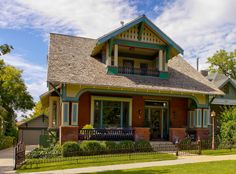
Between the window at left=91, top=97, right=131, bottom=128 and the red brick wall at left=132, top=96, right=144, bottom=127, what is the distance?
23.5 inches

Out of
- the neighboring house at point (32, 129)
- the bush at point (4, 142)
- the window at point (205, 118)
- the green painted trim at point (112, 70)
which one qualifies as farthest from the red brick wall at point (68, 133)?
the neighboring house at point (32, 129)

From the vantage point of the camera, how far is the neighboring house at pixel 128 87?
18.9m

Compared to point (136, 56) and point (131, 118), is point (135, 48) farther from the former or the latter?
point (131, 118)

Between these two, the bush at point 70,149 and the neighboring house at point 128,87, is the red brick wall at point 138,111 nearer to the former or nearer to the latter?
the neighboring house at point 128,87

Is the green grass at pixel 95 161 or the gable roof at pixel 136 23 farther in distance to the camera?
the gable roof at pixel 136 23

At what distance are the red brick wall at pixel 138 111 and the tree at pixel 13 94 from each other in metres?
24.3

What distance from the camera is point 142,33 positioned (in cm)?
2147

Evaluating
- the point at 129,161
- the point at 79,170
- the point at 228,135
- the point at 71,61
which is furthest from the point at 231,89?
the point at 79,170

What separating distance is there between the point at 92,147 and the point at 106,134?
2.17m

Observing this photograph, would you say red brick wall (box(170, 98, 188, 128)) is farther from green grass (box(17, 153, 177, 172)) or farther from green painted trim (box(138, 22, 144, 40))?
green grass (box(17, 153, 177, 172))

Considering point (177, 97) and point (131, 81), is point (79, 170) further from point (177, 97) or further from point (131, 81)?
point (177, 97)

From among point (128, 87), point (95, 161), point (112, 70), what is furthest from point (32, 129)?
point (95, 161)

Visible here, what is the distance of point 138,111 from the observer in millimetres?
21531

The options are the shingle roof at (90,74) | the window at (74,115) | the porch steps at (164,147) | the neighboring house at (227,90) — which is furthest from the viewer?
the neighboring house at (227,90)
